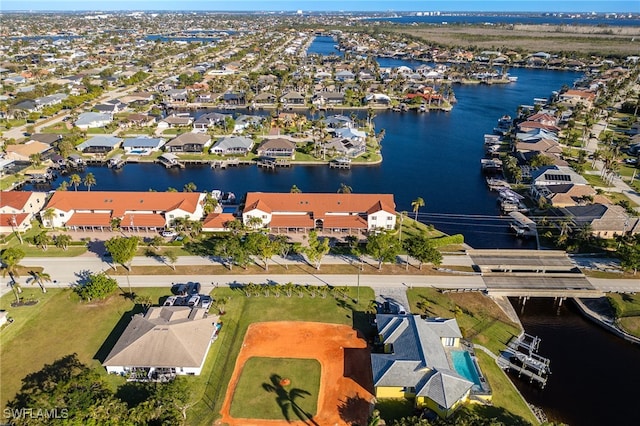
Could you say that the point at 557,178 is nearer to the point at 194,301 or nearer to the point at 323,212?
the point at 323,212

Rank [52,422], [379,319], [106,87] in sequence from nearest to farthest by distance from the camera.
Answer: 1. [52,422]
2. [379,319]
3. [106,87]

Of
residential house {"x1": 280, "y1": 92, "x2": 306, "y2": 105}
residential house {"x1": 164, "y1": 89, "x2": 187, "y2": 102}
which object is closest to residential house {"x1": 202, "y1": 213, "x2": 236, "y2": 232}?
residential house {"x1": 280, "y1": 92, "x2": 306, "y2": 105}

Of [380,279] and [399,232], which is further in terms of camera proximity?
[399,232]

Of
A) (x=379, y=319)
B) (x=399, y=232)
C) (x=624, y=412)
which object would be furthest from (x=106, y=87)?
(x=624, y=412)

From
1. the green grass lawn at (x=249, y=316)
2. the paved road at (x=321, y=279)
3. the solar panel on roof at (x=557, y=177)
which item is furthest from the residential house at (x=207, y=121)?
the solar panel on roof at (x=557, y=177)

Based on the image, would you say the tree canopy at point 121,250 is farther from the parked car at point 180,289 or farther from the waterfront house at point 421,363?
the waterfront house at point 421,363

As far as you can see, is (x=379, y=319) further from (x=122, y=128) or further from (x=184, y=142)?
(x=122, y=128)

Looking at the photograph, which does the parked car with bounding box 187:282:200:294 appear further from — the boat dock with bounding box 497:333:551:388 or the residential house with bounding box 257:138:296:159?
the residential house with bounding box 257:138:296:159
